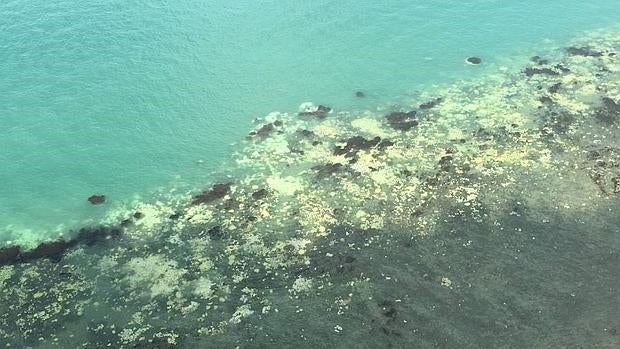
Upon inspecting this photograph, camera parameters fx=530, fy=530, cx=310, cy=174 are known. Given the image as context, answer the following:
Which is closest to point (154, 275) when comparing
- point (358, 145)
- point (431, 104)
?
point (358, 145)

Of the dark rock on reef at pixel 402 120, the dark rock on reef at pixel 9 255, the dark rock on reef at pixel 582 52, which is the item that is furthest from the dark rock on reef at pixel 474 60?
the dark rock on reef at pixel 9 255

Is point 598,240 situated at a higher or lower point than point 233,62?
lower

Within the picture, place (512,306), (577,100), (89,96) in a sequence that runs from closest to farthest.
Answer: (512,306) < (577,100) < (89,96)

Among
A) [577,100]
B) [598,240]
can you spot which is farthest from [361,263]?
[577,100]

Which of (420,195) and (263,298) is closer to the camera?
(263,298)

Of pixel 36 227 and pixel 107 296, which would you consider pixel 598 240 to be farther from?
pixel 36 227

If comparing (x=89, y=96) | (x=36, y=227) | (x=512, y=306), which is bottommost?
(x=512, y=306)
